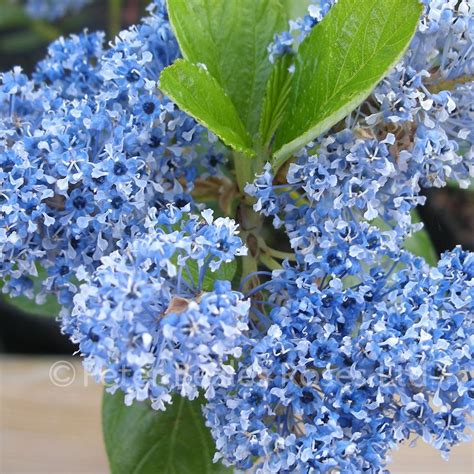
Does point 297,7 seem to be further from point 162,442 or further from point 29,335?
point 29,335

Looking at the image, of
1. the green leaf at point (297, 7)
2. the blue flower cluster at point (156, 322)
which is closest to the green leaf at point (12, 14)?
the green leaf at point (297, 7)

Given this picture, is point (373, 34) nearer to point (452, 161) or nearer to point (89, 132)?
point (452, 161)

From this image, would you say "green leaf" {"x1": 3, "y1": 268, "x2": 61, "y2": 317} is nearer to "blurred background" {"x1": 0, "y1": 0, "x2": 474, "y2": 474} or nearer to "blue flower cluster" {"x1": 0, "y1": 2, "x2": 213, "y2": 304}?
"blurred background" {"x1": 0, "y1": 0, "x2": 474, "y2": 474}

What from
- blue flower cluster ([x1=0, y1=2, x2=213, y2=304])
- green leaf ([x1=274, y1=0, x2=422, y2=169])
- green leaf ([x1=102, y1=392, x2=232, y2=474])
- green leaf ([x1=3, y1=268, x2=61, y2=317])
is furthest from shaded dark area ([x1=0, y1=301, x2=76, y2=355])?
green leaf ([x1=274, y1=0, x2=422, y2=169])

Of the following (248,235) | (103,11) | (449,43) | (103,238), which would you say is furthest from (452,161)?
(103,11)

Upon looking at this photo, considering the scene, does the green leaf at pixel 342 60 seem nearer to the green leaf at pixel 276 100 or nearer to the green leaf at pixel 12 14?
the green leaf at pixel 276 100
